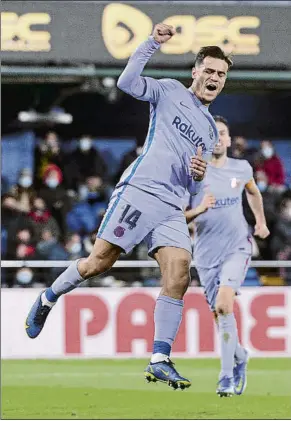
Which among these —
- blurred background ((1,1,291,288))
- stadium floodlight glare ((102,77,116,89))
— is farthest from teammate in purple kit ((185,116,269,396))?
stadium floodlight glare ((102,77,116,89))

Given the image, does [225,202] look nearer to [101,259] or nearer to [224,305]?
[224,305]

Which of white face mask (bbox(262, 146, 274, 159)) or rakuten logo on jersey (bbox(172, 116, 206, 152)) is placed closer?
rakuten logo on jersey (bbox(172, 116, 206, 152))

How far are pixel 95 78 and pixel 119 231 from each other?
34.6ft

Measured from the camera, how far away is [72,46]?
54.0 feet

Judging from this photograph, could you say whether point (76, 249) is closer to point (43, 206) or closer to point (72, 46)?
point (43, 206)

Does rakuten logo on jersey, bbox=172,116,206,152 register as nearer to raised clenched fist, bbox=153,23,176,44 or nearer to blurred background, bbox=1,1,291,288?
raised clenched fist, bbox=153,23,176,44

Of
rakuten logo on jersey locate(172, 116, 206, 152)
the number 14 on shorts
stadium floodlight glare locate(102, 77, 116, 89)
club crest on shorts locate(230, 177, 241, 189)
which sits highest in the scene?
stadium floodlight glare locate(102, 77, 116, 89)

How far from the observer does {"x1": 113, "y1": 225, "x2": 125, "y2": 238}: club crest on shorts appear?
26.6 feet

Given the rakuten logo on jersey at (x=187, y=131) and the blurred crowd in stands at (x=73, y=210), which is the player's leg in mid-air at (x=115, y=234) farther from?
the blurred crowd in stands at (x=73, y=210)

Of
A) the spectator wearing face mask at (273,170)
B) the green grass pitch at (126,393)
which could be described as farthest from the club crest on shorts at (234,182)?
the spectator wearing face mask at (273,170)

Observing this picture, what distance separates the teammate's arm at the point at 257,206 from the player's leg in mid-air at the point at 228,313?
0.45m

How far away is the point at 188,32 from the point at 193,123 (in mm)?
8095

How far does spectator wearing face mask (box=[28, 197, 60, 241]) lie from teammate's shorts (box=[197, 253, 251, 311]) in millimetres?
5556

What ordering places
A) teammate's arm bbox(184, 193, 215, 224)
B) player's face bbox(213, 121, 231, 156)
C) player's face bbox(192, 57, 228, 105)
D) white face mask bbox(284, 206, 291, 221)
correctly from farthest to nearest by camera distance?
white face mask bbox(284, 206, 291, 221)
player's face bbox(213, 121, 231, 156)
teammate's arm bbox(184, 193, 215, 224)
player's face bbox(192, 57, 228, 105)
